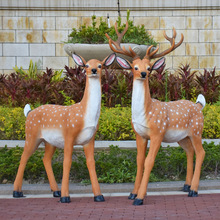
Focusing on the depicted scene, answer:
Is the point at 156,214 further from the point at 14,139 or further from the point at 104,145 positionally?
the point at 14,139

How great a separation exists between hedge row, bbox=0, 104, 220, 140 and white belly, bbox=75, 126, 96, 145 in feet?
6.61

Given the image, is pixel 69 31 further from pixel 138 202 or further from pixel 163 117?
pixel 138 202

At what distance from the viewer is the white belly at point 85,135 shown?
739 centimetres

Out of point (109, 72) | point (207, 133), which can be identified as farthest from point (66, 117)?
point (109, 72)

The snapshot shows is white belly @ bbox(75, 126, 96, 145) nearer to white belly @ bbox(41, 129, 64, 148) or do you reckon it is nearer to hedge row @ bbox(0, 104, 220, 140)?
white belly @ bbox(41, 129, 64, 148)

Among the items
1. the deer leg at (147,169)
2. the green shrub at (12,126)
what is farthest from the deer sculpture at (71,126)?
the green shrub at (12,126)

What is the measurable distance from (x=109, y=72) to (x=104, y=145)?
9.63ft

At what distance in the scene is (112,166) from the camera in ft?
28.6

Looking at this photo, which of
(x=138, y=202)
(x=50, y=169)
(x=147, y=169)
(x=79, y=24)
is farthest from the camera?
(x=79, y=24)

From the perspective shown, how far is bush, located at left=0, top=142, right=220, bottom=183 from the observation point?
864 centimetres

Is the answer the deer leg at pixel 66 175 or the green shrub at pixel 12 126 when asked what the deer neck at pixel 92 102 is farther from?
the green shrub at pixel 12 126

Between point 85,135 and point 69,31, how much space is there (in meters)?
10.1

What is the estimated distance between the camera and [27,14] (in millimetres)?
17047

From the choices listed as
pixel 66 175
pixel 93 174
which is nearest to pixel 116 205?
pixel 93 174
